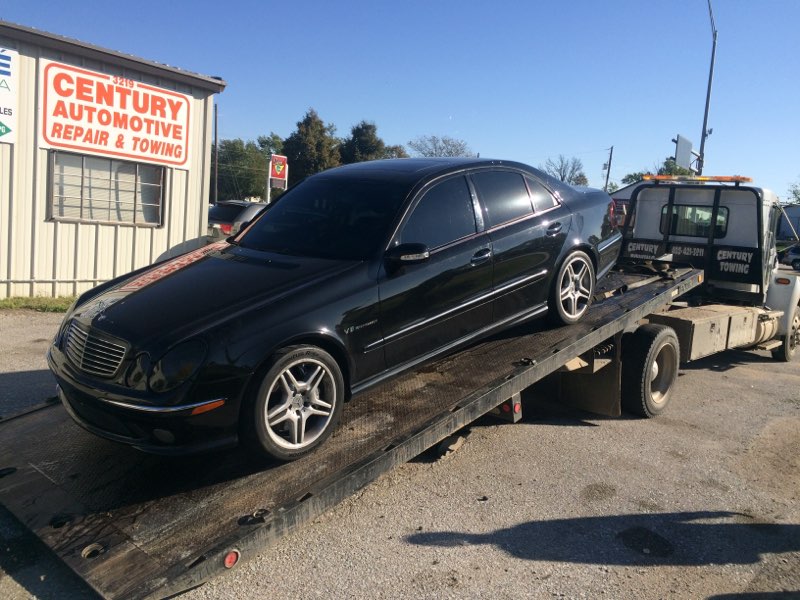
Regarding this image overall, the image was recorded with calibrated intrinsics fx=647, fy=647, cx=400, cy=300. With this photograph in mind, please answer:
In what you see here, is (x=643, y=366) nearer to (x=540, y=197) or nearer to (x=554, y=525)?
(x=540, y=197)

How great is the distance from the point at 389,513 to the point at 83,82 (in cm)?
908

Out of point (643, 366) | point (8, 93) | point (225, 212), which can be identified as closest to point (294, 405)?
point (643, 366)

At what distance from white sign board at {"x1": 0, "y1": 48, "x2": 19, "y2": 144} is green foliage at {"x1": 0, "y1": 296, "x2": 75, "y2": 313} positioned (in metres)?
2.33

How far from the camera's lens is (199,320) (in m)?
3.34

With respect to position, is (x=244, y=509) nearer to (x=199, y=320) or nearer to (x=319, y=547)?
→ (x=319, y=547)

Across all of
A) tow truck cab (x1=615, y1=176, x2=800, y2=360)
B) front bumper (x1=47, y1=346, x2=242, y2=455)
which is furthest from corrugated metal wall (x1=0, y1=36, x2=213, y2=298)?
front bumper (x1=47, y1=346, x2=242, y2=455)

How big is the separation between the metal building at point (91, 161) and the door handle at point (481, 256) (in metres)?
8.09

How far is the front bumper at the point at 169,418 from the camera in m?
3.13

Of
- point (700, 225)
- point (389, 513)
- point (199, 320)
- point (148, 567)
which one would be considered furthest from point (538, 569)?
point (700, 225)

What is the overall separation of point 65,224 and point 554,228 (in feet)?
27.0

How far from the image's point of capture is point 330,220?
176 inches

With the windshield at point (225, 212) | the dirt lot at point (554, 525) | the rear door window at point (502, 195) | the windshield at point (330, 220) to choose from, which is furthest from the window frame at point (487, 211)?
the windshield at point (225, 212)

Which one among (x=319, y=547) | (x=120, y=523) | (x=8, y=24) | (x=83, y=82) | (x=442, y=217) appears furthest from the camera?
(x=83, y=82)

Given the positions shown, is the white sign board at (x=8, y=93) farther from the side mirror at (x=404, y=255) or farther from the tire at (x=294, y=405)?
the tire at (x=294, y=405)
